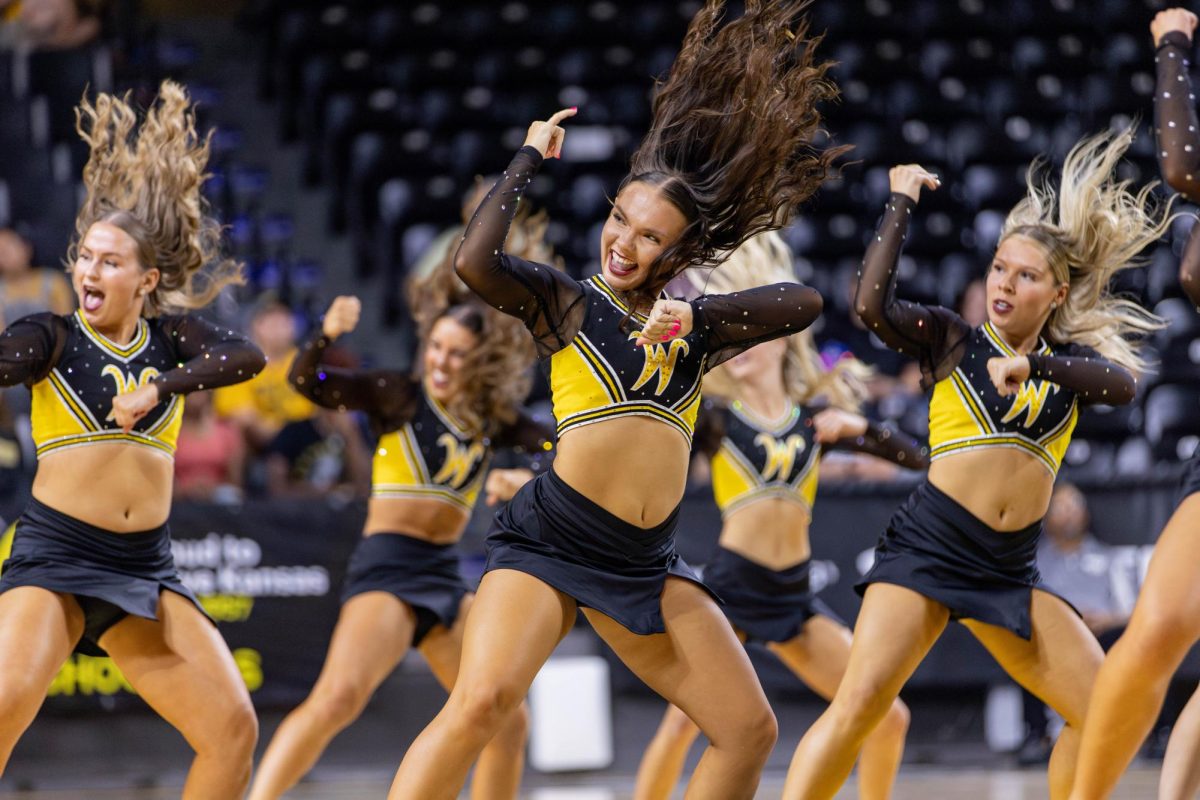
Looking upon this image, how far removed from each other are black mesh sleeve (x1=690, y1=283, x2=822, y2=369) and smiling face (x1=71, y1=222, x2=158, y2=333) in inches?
66.5

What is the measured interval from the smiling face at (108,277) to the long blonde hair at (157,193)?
71mm

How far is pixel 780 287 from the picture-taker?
3949 mm

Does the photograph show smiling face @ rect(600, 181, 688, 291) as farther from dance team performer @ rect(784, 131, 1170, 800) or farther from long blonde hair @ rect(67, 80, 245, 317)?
long blonde hair @ rect(67, 80, 245, 317)

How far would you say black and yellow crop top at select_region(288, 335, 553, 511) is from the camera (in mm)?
5312

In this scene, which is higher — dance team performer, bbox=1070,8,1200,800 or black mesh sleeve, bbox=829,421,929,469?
dance team performer, bbox=1070,8,1200,800

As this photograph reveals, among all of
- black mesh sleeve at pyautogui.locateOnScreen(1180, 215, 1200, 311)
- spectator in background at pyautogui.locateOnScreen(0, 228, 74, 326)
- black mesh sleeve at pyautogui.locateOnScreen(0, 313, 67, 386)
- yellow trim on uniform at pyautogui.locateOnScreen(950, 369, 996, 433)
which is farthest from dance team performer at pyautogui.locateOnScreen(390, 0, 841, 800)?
spectator in background at pyautogui.locateOnScreen(0, 228, 74, 326)

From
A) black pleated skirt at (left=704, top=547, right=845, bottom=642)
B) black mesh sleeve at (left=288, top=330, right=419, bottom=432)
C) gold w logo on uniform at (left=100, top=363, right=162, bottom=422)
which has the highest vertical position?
gold w logo on uniform at (left=100, top=363, right=162, bottom=422)

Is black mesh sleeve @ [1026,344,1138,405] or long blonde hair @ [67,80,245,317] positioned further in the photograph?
long blonde hair @ [67,80,245,317]

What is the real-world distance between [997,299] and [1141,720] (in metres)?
1.36

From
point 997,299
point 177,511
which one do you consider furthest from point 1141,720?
point 177,511

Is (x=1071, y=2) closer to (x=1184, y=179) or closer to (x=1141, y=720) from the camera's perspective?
(x=1184, y=179)

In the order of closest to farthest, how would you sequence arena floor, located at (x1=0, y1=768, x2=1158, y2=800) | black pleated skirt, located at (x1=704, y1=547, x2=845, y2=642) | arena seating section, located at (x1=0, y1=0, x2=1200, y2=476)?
black pleated skirt, located at (x1=704, y1=547, x2=845, y2=642) < arena floor, located at (x1=0, y1=768, x2=1158, y2=800) < arena seating section, located at (x1=0, y1=0, x2=1200, y2=476)

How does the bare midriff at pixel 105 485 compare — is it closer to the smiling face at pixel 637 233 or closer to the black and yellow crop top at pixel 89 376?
the black and yellow crop top at pixel 89 376

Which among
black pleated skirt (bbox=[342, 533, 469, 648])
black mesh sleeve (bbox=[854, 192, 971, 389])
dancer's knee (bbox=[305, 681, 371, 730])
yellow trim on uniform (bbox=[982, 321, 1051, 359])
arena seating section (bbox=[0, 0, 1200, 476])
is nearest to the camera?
black mesh sleeve (bbox=[854, 192, 971, 389])
